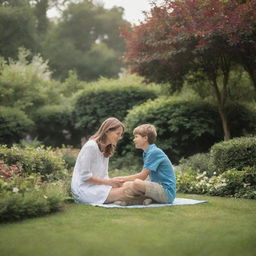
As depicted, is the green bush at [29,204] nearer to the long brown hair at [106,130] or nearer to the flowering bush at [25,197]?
the flowering bush at [25,197]

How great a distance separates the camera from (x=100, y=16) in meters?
42.8

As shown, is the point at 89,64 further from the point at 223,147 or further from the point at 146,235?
the point at 146,235

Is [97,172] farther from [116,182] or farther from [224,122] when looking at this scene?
[224,122]

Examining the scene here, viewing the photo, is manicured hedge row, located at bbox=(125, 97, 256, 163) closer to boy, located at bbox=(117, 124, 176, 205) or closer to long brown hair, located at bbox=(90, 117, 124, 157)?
boy, located at bbox=(117, 124, 176, 205)

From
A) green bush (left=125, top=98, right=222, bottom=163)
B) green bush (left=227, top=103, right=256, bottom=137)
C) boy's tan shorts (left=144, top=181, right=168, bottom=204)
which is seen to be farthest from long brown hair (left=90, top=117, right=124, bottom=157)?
green bush (left=227, top=103, right=256, bottom=137)

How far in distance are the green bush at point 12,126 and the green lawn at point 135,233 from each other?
8594 mm

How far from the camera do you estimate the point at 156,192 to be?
6.57m

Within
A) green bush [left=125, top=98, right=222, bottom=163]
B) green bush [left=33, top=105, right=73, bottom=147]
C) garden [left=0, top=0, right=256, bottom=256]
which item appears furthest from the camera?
green bush [left=33, top=105, right=73, bottom=147]

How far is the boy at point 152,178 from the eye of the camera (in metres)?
6.52

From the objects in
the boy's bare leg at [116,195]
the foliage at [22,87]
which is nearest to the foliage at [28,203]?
the boy's bare leg at [116,195]

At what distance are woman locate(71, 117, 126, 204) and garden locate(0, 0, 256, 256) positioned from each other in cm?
26

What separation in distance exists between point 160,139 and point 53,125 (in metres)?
6.54

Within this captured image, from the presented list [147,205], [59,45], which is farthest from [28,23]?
[147,205]

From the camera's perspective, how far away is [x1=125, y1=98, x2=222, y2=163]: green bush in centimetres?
1163
